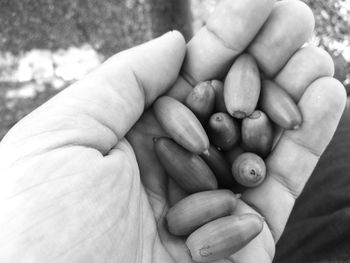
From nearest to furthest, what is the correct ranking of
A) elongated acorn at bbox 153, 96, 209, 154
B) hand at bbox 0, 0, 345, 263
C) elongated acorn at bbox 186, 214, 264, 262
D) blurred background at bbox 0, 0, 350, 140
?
hand at bbox 0, 0, 345, 263
elongated acorn at bbox 186, 214, 264, 262
elongated acorn at bbox 153, 96, 209, 154
blurred background at bbox 0, 0, 350, 140

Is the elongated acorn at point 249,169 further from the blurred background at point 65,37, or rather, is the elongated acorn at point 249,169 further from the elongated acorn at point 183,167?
the blurred background at point 65,37

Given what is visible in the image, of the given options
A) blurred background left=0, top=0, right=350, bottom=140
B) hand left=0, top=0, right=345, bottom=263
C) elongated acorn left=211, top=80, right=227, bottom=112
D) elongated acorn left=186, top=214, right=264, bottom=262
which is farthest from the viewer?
blurred background left=0, top=0, right=350, bottom=140

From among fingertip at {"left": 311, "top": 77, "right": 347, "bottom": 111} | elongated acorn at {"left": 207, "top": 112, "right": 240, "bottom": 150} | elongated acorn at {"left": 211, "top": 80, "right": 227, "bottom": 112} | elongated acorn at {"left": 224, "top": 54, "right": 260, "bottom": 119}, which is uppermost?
Answer: fingertip at {"left": 311, "top": 77, "right": 347, "bottom": 111}

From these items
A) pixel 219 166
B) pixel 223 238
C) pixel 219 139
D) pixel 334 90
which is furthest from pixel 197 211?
pixel 334 90

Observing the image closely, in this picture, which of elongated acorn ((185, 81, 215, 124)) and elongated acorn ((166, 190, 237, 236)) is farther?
elongated acorn ((185, 81, 215, 124))

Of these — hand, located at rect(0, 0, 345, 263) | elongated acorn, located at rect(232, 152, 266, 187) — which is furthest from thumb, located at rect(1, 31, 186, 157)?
elongated acorn, located at rect(232, 152, 266, 187)

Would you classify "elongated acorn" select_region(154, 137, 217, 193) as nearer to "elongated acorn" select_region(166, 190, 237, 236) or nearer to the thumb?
"elongated acorn" select_region(166, 190, 237, 236)
